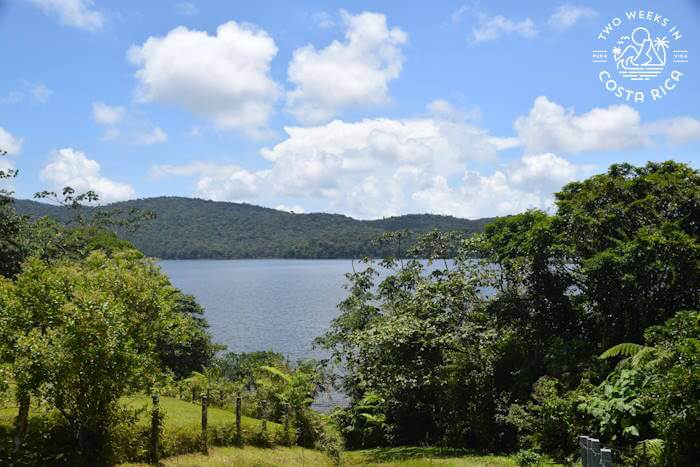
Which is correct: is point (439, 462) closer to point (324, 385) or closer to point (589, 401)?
point (589, 401)

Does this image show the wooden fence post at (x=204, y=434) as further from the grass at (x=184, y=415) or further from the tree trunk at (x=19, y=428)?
the tree trunk at (x=19, y=428)

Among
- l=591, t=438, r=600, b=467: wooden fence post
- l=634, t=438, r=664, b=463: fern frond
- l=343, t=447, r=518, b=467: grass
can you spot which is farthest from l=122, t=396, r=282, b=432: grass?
l=591, t=438, r=600, b=467: wooden fence post

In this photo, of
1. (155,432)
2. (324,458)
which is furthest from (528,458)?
(155,432)

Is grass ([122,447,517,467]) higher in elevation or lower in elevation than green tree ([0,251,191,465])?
lower

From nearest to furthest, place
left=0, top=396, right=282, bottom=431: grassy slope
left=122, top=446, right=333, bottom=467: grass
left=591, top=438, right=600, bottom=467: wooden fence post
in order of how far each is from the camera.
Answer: left=591, top=438, right=600, bottom=467: wooden fence post < left=122, top=446, right=333, bottom=467: grass < left=0, top=396, right=282, bottom=431: grassy slope

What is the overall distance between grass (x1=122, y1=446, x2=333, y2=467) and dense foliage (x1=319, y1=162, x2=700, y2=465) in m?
4.39

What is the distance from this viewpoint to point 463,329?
21.7 metres

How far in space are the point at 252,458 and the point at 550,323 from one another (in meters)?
12.2

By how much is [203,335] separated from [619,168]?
1162 inches

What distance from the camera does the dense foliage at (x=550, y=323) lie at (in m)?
15.4

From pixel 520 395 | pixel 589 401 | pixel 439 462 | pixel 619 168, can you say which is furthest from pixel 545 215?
pixel 439 462

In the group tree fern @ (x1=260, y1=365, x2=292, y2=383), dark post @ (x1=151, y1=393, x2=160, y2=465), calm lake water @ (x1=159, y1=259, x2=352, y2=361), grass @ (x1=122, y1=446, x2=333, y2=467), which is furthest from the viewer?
calm lake water @ (x1=159, y1=259, x2=352, y2=361)

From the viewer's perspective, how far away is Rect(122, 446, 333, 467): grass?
53.2 ft

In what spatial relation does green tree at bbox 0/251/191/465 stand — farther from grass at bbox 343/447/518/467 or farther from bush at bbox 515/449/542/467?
bush at bbox 515/449/542/467
